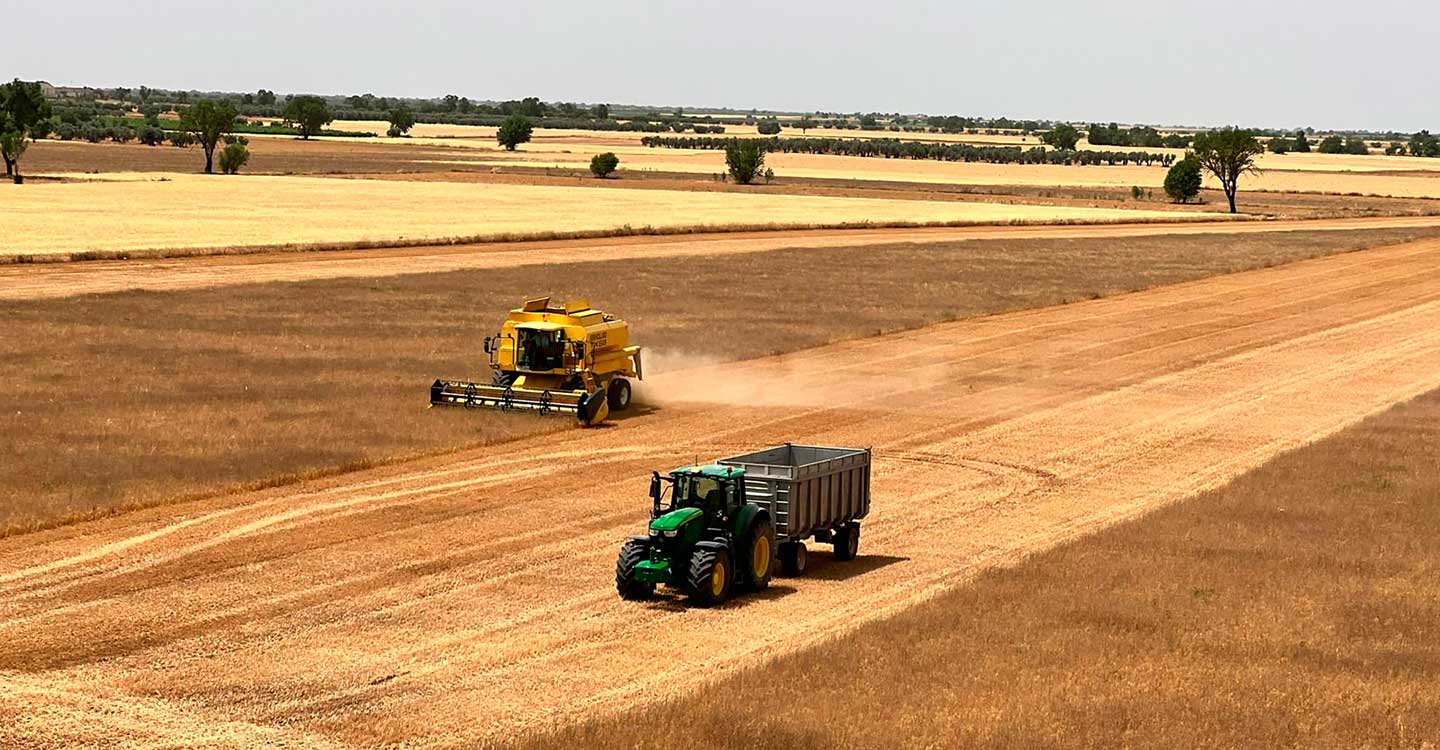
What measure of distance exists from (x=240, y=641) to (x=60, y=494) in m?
9.74

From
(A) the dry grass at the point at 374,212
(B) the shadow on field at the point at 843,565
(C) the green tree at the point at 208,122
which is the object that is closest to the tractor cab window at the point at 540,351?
(B) the shadow on field at the point at 843,565

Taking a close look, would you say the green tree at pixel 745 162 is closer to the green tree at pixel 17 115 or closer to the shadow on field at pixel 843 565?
the green tree at pixel 17 115

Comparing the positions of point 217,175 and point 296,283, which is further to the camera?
point 217,175

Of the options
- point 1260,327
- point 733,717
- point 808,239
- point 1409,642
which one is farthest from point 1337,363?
point 808,239

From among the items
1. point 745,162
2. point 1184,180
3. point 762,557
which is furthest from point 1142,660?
point 745,162

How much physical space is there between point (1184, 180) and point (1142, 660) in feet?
469

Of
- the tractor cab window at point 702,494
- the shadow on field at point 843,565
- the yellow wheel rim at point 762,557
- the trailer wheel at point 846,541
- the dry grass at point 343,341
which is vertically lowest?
the dry grass at point 343,341

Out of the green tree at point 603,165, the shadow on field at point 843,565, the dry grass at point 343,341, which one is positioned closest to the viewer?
the shadow on field at point 843,565

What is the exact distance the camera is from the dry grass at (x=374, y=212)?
289ft

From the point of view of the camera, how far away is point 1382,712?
18.4 meters

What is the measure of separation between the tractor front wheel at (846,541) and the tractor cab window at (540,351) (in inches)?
586

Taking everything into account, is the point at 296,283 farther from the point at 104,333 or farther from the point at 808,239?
the point at 808,239

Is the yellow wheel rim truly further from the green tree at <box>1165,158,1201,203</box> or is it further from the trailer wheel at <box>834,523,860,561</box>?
the green tree at <box>1165,158,1201,203</box>

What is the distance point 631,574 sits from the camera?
22.8m
